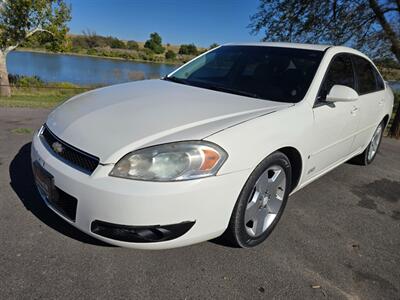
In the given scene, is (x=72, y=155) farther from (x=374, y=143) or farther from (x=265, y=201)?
(x=374, y=143)

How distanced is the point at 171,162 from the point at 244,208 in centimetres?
64

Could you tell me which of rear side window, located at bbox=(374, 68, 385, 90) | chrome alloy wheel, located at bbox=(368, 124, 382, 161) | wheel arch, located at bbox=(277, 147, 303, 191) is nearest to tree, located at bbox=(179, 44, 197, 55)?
chrome alloy wheel, located at bbox=(368, 124, 382, 161)

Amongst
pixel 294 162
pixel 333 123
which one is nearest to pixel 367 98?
pixel 333 123

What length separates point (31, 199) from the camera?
2928mm

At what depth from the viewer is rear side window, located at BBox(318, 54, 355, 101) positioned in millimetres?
3038

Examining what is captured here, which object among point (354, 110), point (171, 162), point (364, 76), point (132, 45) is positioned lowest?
point (171, 162)

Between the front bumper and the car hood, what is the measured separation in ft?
0.55

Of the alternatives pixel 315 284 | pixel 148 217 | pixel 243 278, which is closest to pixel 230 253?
pixel 243 278

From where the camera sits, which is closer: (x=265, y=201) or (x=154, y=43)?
(x=265, y=201)

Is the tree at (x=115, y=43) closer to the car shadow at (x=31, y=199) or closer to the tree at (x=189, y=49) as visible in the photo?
the tree at (x=189, y=49)

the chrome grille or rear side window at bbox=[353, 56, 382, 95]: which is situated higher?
rear side window at bbox=[353, 56, 382, 95]

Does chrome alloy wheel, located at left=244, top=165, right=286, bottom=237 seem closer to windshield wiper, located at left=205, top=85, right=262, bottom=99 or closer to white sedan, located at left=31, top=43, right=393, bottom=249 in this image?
white sedan, located at left=31, top=43, right=393, bottom=249

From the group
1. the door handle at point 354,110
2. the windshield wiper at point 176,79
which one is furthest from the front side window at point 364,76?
the windshield wiper at point 176,79

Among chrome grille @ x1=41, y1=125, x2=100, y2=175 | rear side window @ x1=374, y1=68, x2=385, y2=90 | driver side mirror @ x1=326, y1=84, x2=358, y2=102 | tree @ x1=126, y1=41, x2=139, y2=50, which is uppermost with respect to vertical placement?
tree @ x1=126, y1=41, x2=139, y2=50
